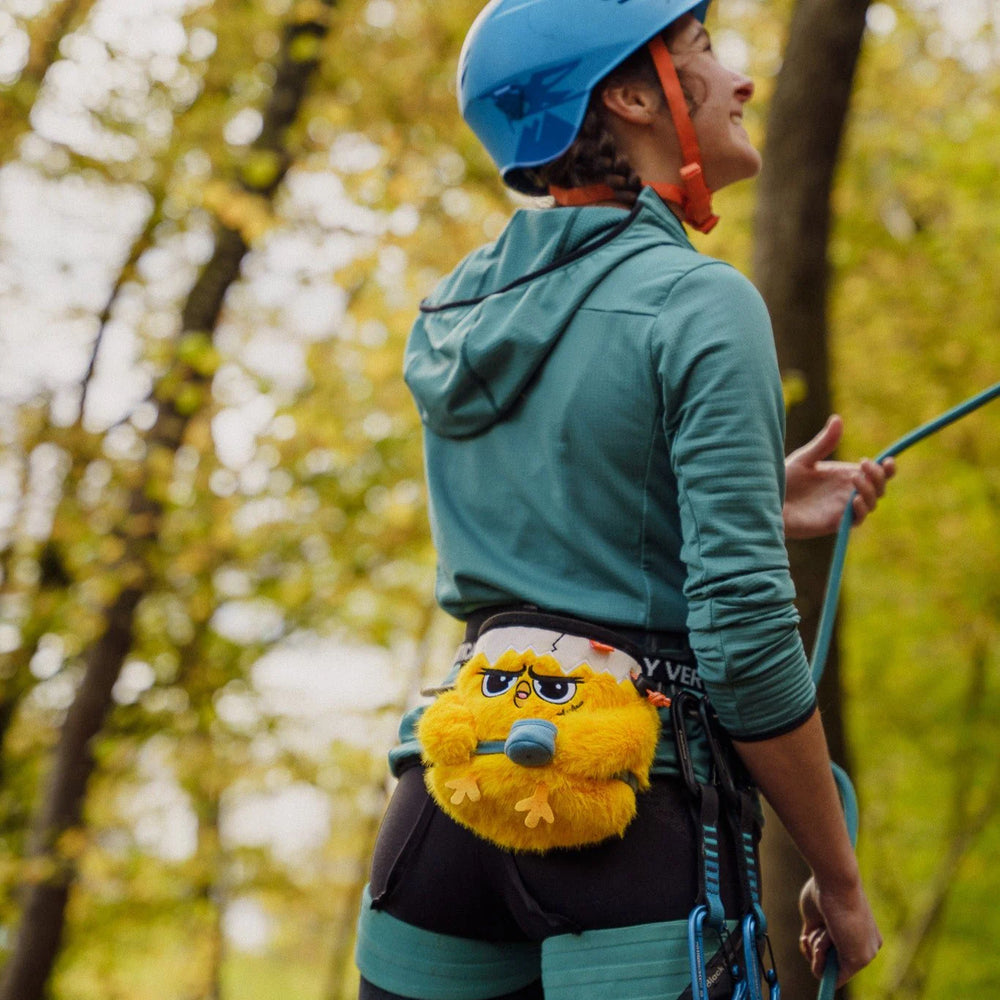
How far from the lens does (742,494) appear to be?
60.1 inches

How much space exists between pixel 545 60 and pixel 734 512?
84 cm

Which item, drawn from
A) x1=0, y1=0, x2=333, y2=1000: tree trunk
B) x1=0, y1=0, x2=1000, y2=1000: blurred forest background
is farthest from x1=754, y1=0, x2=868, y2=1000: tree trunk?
x1=0, y1=0, x2=333, y2=1000: tree trunk

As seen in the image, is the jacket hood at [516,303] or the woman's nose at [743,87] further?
the woman's nose at [743,87]

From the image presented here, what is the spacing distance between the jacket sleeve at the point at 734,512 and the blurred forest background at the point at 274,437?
2.16 metres

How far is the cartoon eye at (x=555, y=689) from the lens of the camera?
5.21 ft

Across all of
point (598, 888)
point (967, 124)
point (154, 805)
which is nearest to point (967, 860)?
point (967, 124)

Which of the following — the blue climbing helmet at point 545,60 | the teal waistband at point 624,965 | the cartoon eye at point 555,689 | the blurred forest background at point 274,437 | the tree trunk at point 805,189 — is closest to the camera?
the teal waistband at point 624,965

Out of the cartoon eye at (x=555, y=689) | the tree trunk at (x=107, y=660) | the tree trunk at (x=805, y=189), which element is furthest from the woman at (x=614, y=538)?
the tree trunk at (x=107, y=660)

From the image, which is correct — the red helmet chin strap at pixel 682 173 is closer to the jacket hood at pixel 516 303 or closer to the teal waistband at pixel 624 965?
the jacket hood at pixel 516 303

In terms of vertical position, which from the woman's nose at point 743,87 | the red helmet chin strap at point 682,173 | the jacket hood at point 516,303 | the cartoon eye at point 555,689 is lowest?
the cartoon eye at point 555,689

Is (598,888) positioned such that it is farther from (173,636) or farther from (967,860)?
(967,860)

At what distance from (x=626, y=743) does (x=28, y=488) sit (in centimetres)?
803

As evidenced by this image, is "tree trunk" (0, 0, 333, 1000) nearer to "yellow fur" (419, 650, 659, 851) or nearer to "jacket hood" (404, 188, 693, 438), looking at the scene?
"jacket hood" (404, 188, 693, 438)

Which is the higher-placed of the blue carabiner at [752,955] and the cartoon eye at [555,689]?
the cartoon eye at [555,689]
